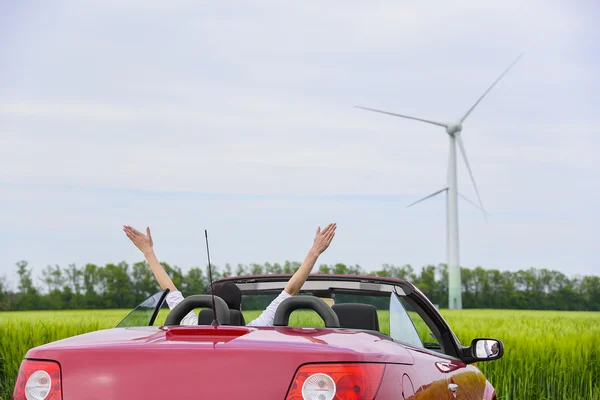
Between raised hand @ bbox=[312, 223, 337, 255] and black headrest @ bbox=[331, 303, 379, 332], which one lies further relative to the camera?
raised hand @ bbox=[312, 223, 337, 255]

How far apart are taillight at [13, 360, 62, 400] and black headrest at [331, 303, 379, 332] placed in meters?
1.62

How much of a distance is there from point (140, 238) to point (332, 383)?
264 cm

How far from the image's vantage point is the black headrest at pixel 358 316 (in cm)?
432

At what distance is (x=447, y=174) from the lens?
120ft

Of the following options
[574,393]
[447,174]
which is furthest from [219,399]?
[447,174]

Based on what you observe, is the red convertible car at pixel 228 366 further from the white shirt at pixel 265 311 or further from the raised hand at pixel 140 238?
the raised hand at pixel 140 238

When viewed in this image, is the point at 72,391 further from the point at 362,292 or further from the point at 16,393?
the point at 362,292

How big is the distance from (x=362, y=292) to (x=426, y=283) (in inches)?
2084

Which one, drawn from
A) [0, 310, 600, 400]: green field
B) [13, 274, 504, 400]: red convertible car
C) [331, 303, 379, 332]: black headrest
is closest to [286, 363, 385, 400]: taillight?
[13, 274, 504, 400]: red convertible car

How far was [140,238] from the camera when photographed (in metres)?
5.21

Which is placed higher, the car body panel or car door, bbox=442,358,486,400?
the car body panel

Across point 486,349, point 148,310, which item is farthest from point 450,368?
point 148,310

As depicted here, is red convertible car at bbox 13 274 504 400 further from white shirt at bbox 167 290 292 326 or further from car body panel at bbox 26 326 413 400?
white shirt at bbox 167 290 292 326

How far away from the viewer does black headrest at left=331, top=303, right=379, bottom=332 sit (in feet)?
14.2
